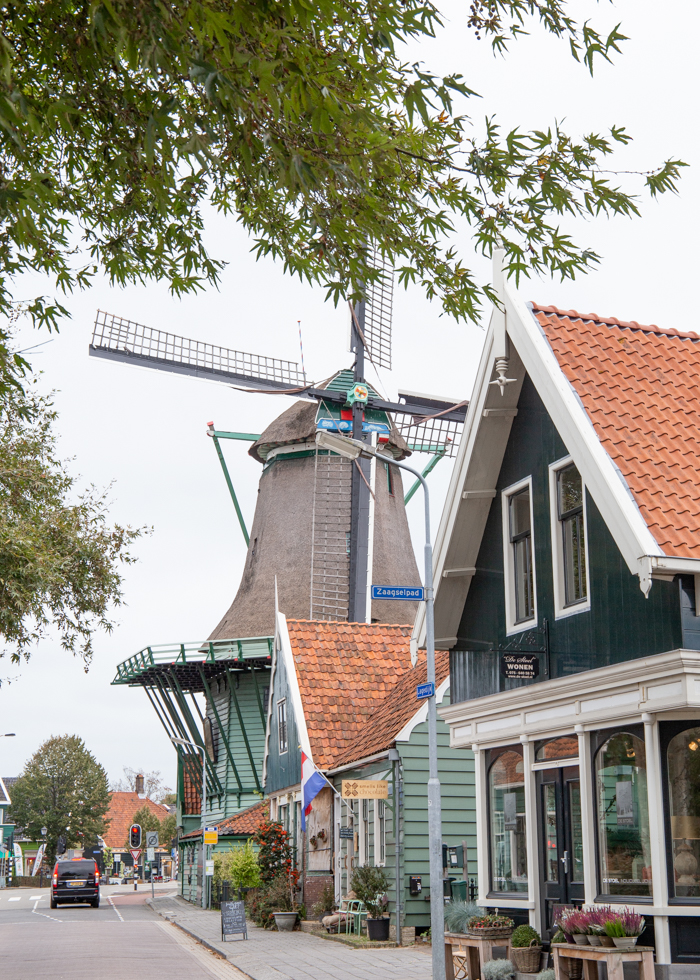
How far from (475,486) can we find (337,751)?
35.5 feet

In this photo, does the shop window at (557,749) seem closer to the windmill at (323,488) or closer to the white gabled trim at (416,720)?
the white gabled trim at (416,720)

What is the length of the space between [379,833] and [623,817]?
10.7 metres

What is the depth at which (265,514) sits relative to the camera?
129ft

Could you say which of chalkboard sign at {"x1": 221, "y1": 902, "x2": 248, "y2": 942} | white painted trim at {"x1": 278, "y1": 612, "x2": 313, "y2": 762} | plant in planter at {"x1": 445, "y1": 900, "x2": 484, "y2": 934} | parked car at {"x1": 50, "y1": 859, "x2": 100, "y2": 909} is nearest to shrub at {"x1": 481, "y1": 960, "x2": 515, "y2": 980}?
plant in planter at {"x1": 445, "y1": 900, "x2": 484, "y2": 934}

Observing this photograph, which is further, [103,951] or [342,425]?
[342,425]

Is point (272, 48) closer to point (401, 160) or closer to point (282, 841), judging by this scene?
point (401, 160)

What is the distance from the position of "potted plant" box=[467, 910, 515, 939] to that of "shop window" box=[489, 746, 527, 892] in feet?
1.58

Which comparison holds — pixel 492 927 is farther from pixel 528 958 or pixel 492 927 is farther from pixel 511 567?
pixel 511 567

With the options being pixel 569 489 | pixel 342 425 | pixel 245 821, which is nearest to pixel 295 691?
pixel 245 821

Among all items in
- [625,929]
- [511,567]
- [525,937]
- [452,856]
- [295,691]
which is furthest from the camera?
[295,691]

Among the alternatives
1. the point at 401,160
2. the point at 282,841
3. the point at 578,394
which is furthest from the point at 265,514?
the point at 401,160

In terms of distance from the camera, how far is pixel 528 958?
1338 cm

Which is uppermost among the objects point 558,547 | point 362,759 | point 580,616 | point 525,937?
point 558,547

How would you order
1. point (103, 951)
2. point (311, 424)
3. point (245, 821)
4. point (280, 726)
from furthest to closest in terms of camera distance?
point (311, 424) → point (245, 821) → point (280, 726) → point (103, 951)
